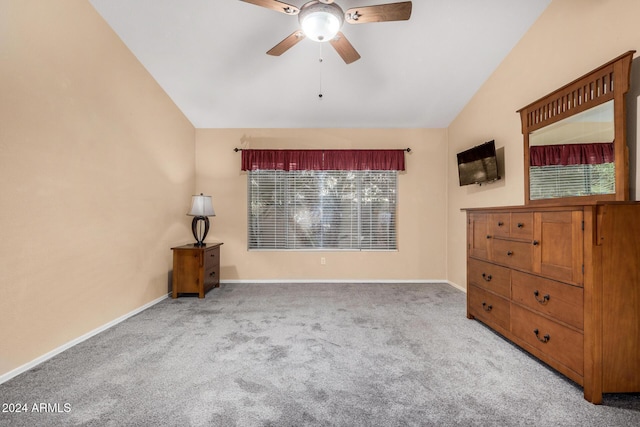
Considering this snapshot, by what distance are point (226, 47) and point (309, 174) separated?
2235mm

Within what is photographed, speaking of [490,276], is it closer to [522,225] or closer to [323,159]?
[522,225]

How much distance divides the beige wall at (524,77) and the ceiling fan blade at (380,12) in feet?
5.28

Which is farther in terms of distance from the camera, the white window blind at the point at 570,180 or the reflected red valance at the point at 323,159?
the reflected red valance at the point at 323,159

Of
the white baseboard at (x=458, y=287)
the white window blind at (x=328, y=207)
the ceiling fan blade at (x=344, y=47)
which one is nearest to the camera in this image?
the ceiling fan blade at (x=344, y=47)

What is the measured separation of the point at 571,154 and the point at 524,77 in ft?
3.90

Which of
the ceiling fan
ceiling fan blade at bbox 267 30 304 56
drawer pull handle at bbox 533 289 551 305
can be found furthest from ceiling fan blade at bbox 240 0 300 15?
drawer pull handle at bbox 533 289 551 305

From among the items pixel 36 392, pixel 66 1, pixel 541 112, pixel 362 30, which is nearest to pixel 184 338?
pixel 36 392

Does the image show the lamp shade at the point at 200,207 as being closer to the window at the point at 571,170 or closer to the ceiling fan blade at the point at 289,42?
the ceiling fan blade at the point at 289,42

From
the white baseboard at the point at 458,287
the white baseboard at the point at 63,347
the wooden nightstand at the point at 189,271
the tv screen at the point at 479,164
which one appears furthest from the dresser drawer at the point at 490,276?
the white baseboard at the point at 63,347

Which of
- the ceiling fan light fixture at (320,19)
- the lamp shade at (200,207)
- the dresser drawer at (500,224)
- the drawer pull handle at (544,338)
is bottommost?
the drawer pull handle at (544,338)

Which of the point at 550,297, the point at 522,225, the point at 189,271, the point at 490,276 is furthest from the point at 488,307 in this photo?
the point at 189,271

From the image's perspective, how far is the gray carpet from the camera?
5.16ft

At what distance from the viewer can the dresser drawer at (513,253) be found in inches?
87.1

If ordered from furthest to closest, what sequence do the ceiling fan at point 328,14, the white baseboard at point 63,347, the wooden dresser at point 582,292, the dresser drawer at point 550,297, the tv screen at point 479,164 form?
the tv screen at point 479,164
the ceiling fan at point 328,14
the white baseboard at point 63,347
the dresser drawer at point 550,297
the wooden dresser at point 582,292
